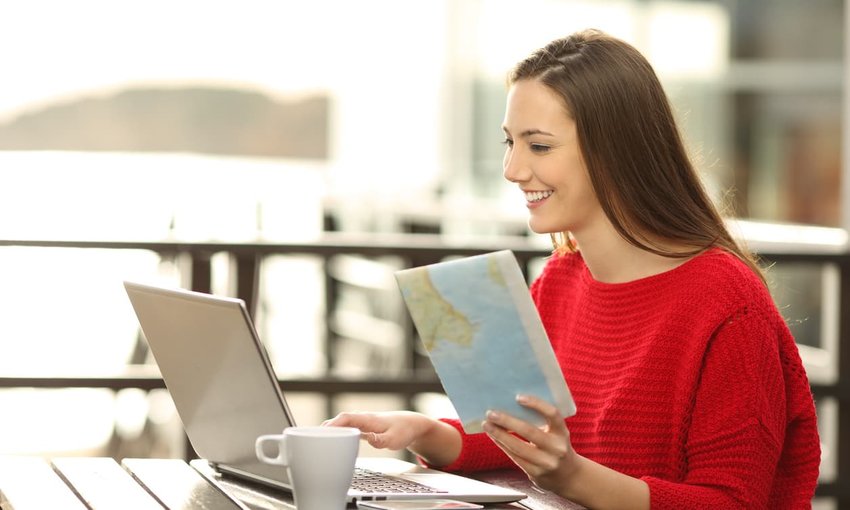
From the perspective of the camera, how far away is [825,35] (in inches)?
269

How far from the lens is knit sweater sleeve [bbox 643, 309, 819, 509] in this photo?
1.52 metres

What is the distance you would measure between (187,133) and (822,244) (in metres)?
6.18

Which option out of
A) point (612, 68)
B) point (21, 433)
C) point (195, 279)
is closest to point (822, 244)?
point (195, 279)

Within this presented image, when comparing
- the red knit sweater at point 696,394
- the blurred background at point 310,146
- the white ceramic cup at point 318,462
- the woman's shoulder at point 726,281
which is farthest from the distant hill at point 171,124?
the white ceramic cup at point 318,462

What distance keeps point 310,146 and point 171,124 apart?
3.81 ft

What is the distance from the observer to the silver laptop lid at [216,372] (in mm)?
1363

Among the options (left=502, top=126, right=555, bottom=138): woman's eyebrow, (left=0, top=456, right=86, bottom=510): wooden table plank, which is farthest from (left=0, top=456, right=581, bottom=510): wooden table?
(left=502, top=126, right=555, bottom=138): woman's eyebrow

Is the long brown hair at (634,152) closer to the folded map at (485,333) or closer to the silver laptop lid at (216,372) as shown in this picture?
the folded map at (485,333)

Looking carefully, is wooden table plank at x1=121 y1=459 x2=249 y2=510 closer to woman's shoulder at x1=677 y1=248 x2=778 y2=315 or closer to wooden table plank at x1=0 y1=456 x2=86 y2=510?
wooden table plank at x1=0 y1=456 x2=86 y2=510

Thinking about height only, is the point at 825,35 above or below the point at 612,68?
above

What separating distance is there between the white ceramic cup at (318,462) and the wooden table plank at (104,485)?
209 millimetres

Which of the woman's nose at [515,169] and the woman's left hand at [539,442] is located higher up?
the woman's nose at [515,169]

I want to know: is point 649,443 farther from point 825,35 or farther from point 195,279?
point 825,35

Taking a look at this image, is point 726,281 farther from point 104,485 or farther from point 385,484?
point 104,485
